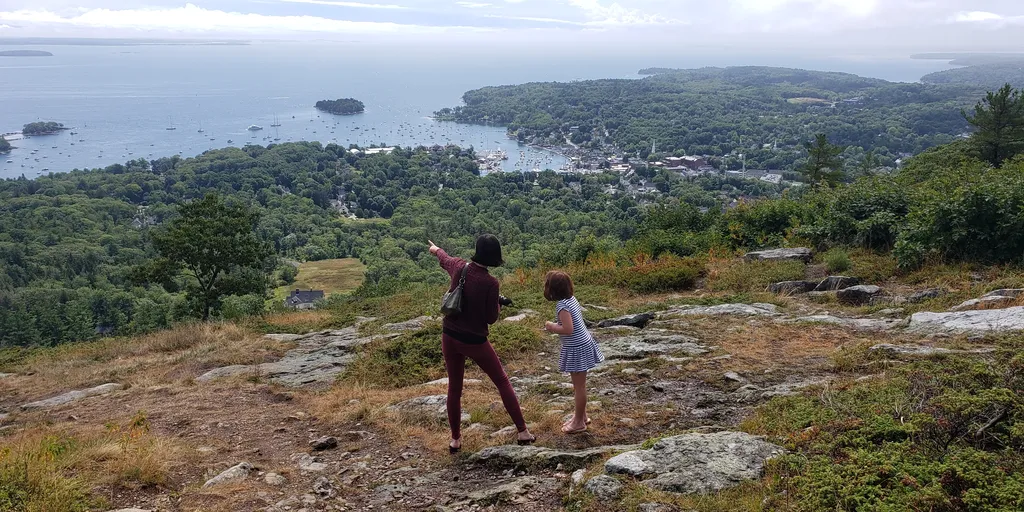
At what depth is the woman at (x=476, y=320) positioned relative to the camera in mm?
4129

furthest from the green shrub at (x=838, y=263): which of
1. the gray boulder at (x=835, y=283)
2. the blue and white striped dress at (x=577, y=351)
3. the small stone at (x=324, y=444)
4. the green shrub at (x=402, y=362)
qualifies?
the small stone at (x=324, y=444)

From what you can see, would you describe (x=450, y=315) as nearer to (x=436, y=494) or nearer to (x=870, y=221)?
(x=436, y=494)

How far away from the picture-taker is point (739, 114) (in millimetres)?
113500

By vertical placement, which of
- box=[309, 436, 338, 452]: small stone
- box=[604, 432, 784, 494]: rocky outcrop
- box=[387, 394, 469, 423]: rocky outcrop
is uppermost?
box=[604, 432, 784, 494]: rocky outcrop

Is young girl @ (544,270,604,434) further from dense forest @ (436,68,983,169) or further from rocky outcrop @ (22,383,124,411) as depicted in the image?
dense forest @ (436,68,983,169)

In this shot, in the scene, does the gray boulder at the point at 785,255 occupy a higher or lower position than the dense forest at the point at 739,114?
lower

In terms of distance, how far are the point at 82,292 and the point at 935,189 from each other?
46.0 metres

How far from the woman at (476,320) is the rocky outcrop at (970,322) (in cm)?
462

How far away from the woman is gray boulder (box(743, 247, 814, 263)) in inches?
301

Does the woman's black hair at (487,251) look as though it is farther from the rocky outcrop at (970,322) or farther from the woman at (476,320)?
the rocky outcrop at (970,322)

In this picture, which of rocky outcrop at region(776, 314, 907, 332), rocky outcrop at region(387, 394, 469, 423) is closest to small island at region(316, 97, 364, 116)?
rocky outcrop at region(776, 314, 907, 332)

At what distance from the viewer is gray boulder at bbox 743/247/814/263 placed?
10.4m

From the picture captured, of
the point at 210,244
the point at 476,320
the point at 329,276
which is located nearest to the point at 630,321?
the point at 476,320

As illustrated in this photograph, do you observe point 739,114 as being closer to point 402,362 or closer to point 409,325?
point 409,325
